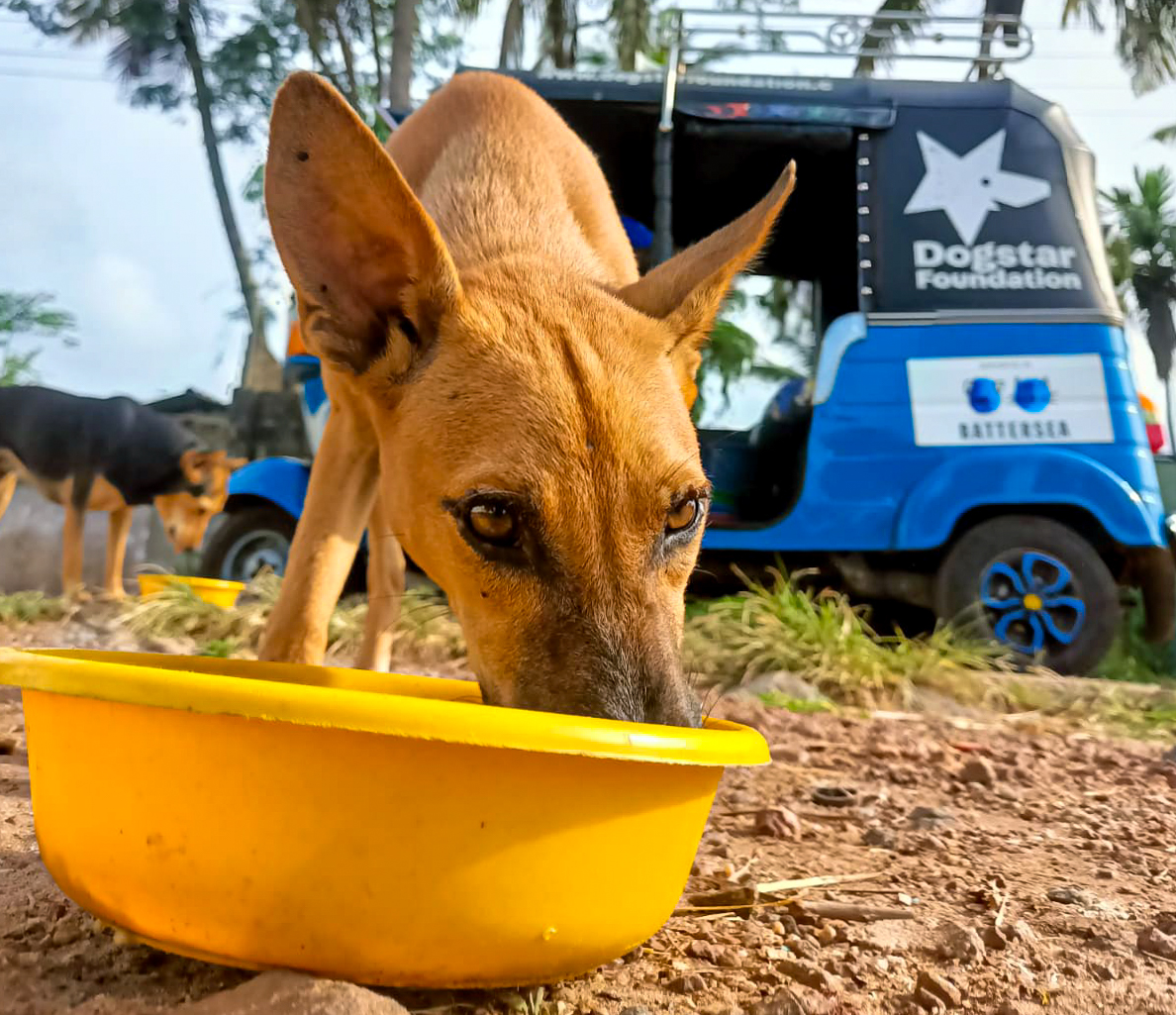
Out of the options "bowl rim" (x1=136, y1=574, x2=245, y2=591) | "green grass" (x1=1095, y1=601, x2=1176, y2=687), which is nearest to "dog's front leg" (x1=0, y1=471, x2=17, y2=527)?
"bowl rim" (x1=136, y1=574, x2=245, y2=591)

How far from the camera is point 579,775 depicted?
128cm

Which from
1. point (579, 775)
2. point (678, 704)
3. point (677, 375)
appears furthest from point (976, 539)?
point (579, 775)

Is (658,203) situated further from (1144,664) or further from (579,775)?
(1144,664)

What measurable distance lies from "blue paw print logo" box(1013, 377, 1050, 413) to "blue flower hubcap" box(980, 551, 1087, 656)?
0.85 metres

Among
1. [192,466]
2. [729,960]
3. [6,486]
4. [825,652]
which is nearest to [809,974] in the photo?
[729,960]

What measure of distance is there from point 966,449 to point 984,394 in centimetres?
34

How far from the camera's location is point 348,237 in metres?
2.20

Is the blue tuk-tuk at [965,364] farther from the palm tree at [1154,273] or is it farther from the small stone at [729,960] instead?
the palm tree at [1154,273]

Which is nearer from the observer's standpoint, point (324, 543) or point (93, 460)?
point (324, 543)

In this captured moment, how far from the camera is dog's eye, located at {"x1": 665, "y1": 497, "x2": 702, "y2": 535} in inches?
76.0

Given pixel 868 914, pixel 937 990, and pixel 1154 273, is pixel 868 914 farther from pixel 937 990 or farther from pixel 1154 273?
pixel 1154 273

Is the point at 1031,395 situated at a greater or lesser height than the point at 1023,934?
greater

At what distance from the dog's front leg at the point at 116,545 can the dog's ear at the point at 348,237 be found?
679 cm

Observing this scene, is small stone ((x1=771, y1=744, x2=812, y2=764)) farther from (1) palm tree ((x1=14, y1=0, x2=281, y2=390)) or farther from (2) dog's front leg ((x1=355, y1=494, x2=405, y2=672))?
(1) palm tree ((x1=14, y1=0, x2=281, y2=390))
